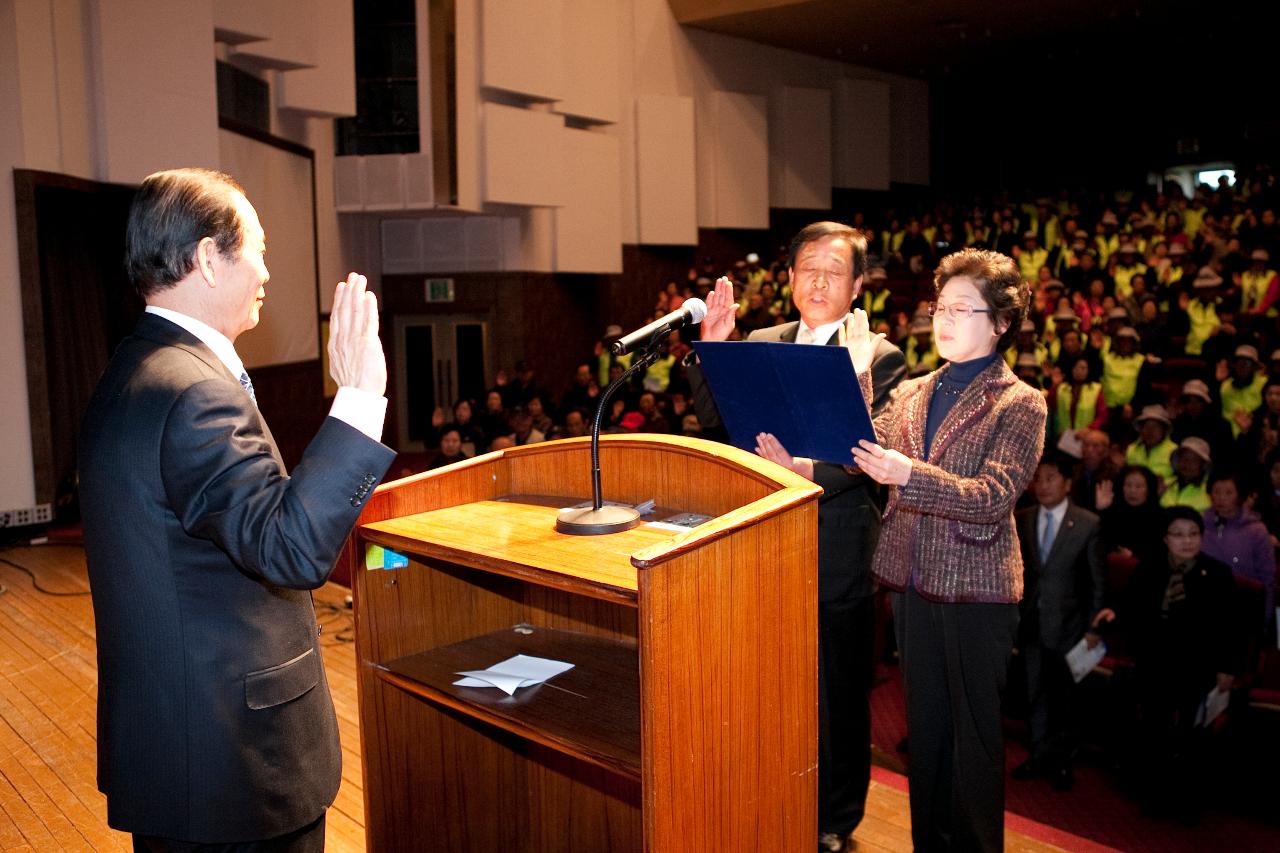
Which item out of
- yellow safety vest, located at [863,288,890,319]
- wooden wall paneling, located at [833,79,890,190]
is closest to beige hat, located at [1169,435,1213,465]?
yellow safety vest, located at [863,288,890,319]

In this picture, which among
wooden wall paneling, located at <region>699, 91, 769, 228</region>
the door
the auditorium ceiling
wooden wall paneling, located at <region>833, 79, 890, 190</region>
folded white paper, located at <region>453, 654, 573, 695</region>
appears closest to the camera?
folded white paper, located at <region>453, 654, 573, 695</region>

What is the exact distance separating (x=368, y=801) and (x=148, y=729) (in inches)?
20.1

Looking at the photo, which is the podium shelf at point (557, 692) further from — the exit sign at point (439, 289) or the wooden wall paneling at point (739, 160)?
the wooden wall paneling at point (739, 160)

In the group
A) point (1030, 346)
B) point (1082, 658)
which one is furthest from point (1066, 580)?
point (1030, 346)

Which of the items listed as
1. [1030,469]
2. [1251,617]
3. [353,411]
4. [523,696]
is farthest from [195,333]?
[1251,617]

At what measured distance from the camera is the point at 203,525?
1068 millimetres

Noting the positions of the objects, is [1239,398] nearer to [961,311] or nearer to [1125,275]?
[1125,275]

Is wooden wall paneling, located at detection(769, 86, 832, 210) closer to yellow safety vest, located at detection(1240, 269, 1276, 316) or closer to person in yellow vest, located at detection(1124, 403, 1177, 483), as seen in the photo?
yellow safety vest, located at detection(1240, 269, 1276, 316)

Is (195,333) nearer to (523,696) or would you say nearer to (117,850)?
(523,696)

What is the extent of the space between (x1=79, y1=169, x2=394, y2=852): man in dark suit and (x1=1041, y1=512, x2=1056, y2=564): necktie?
9.51 feet

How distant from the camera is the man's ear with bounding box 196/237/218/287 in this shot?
1.13 m

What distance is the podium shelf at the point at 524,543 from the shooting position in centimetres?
115

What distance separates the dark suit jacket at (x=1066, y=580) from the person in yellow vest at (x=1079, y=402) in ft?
9.42

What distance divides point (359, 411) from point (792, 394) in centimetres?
70
